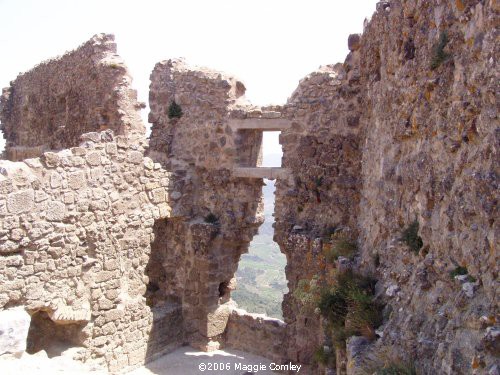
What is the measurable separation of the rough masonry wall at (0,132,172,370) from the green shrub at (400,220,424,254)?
4.48 metres

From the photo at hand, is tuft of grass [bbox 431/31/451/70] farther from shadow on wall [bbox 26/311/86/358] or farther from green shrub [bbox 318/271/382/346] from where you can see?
shadow on wall [bbox 26/311/86/358]

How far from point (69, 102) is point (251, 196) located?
16.1ft

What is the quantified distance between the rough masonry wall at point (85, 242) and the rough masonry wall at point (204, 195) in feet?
4.62

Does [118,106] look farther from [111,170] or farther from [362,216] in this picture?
[362,216]

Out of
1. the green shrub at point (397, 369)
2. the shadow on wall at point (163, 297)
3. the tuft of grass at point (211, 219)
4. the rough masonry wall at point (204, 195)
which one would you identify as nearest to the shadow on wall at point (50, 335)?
the shadow on wall at point (163, 297)

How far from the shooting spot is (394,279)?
4.84m

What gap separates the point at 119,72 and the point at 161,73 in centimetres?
89

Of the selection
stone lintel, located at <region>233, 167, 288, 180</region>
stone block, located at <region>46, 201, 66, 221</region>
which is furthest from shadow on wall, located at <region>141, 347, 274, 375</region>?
stone lintel, located at <region>233, 167, 288, 180</region>

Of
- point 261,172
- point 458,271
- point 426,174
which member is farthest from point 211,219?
point 458,271

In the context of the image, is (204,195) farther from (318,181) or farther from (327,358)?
(327,358)

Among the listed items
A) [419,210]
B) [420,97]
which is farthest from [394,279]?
[420,97]

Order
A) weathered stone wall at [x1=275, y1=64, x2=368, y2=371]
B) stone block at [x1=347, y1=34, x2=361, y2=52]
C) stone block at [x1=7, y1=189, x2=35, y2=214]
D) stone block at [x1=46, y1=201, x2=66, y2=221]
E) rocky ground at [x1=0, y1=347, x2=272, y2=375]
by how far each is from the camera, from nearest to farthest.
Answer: stone block at [x1=7, y1=189, x2=35, y2=214] < stone block at [x1=46, y1=201, x2=66, y2=221] < rocky ground at [x1=0, y1=347, x2=272, y2=375] < stone block at [x1=347, y1=34, x2=361, y2=52] < weathered stone wall at [x1=275, y1=64, x2=368, y2=371]

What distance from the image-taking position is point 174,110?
10914 millimetres

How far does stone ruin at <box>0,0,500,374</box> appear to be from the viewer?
3.59m
